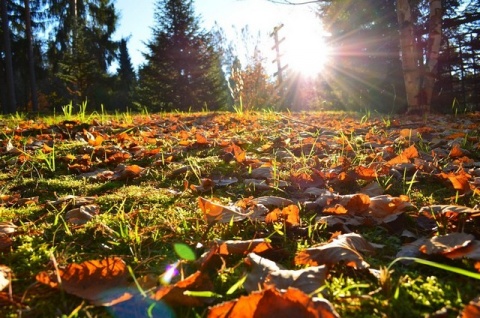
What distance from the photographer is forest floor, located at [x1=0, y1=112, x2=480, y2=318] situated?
28.7 inches

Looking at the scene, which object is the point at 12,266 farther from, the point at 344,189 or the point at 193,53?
the point at 193,53

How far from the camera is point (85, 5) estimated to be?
67.8ft

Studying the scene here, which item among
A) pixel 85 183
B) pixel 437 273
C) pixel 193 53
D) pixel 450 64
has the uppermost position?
pixel 193 53

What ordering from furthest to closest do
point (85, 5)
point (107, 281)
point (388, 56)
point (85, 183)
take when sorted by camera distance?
point (85, 5)
point (388, 56)
point (85, 183)
point (107, 281)

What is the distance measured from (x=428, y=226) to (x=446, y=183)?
617mm

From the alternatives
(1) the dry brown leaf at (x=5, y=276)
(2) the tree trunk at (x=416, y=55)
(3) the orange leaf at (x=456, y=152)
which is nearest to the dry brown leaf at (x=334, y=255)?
(1) the dry brown leaf at (x=5, y=276)

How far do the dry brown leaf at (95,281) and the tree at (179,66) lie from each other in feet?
54.0

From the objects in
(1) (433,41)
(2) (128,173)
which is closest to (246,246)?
(2) (128,173)

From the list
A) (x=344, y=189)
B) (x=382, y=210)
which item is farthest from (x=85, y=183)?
(x=382, y=210)

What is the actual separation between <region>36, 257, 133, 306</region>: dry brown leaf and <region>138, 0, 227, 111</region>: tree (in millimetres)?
16471

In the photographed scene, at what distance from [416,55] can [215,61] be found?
43.7 feet

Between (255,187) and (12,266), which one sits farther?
(255,187)

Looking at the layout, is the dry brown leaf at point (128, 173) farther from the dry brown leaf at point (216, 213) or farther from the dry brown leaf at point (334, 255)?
the dry brown leaf at point (334, 255)

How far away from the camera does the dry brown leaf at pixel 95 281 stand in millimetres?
752
